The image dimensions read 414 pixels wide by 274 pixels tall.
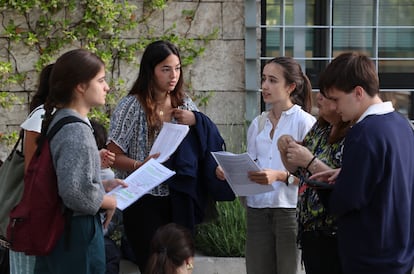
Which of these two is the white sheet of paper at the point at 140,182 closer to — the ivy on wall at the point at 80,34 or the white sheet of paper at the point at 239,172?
the white sheet of paper at the point at 239,172

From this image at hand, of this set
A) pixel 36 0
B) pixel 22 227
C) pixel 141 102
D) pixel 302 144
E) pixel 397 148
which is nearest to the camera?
pixel 397 148

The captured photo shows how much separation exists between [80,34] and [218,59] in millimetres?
1151

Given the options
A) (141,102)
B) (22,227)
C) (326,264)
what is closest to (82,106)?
(22,227)

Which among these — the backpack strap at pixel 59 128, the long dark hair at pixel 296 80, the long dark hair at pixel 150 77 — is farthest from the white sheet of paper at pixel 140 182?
the long dark hair at pixel 296 80

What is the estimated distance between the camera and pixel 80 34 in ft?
22.1

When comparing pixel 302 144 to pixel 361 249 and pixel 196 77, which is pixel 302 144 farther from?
pixel 196 77

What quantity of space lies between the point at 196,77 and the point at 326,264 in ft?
10.7

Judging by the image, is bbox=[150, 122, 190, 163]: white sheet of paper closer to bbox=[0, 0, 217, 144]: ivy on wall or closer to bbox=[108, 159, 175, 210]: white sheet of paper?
bbox=[108, 159, 175, 210]: white sheet of paper

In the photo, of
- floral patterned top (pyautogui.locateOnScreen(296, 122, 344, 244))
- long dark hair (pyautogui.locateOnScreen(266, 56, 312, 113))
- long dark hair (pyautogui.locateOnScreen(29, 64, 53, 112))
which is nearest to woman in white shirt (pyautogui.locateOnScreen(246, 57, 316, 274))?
long dark hair (pyautogui.locateOnScreen(266, 56, 312, 113))

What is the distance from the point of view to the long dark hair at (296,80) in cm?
481

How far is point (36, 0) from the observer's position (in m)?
6.57

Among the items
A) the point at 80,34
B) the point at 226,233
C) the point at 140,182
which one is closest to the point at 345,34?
the point at 226,233

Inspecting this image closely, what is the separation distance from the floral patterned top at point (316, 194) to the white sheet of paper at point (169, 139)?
2.73 ft

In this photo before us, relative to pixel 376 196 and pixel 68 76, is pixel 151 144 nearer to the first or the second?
pixel 68 76
